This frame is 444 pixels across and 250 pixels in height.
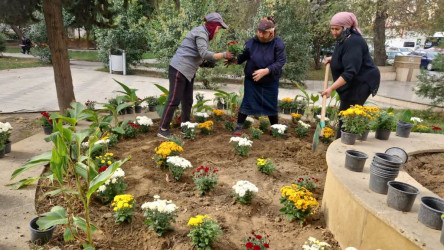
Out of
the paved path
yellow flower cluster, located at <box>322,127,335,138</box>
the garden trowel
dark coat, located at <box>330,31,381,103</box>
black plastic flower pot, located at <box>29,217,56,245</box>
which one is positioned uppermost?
dark coat, located at <box>330,31,381,103</box>

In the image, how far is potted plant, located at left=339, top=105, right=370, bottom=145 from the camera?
3350 mm

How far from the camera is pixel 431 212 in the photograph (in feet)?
6.01

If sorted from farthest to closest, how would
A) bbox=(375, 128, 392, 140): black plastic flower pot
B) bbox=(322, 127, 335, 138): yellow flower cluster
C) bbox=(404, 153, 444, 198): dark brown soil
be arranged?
bbox=(322, 127, 335, 138): yellow flower cluster
bbox=(375, 128, 392, 140): black plastic flower pot
bbox=(404, 153, 444, 198): dark brown soil

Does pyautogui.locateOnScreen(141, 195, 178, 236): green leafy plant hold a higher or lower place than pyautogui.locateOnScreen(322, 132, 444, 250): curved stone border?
lower

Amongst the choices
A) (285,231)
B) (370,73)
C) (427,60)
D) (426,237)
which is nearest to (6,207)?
(285,231)

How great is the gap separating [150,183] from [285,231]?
1.45 meters

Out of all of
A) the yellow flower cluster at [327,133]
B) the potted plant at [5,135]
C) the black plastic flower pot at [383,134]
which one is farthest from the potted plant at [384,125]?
the potted plant at [5,135]

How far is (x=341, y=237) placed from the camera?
235cm

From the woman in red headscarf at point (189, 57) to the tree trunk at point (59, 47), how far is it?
2.09m

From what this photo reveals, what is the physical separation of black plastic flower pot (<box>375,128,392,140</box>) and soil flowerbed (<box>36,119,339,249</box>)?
685mm

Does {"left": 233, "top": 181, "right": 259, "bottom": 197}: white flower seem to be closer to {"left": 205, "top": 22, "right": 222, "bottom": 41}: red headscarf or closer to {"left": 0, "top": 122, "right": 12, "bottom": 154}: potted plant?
{"left": 205, "top": 22, "right": 222, "bottom": 41}: red headscarf

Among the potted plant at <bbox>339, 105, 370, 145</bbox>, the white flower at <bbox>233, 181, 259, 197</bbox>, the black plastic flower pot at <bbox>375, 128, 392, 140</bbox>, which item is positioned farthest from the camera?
the black plastic flower pot at <bbox>375, 128, 392, 140</bbox>

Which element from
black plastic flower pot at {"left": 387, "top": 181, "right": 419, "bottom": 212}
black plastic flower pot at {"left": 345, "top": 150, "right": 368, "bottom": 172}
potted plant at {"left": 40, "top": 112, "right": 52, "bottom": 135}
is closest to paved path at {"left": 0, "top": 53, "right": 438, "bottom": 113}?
potted plant at {"left": 40, "top": 112, "right": 52, "bottom": 135}

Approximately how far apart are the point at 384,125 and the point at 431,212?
6.46ft
